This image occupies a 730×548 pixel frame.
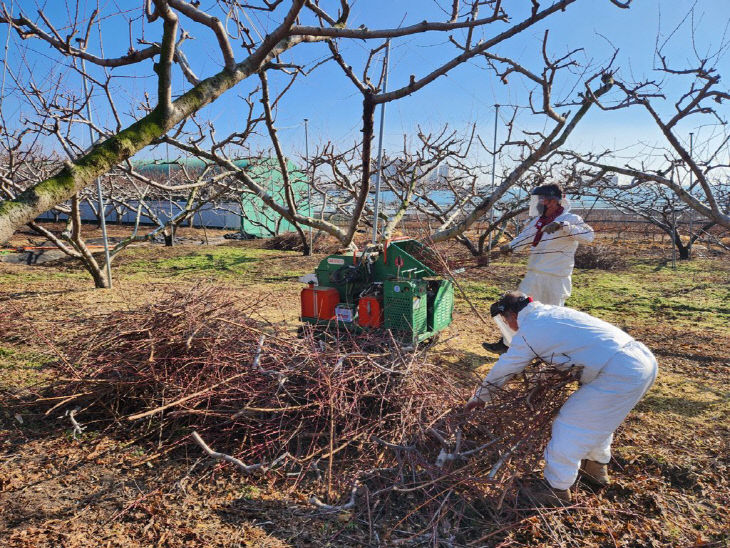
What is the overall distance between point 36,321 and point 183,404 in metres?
3.86

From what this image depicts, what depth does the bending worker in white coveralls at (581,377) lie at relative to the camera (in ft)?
8.48

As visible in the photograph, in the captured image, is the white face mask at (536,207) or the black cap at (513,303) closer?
the black cap at (513,303)

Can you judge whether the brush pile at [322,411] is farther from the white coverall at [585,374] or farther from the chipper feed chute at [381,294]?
the chipper feed chute at [381,294]

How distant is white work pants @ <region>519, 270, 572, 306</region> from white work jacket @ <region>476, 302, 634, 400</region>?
1984 millimetres

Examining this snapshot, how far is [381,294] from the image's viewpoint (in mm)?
4793

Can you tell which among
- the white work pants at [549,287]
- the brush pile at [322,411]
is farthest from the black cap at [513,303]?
the white work pants at [549,287]

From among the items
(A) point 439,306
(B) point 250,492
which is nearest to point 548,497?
(B) point 250,492

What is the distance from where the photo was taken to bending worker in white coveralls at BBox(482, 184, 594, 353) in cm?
449

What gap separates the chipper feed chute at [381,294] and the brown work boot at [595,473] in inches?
72.9

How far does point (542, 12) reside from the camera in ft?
8.60

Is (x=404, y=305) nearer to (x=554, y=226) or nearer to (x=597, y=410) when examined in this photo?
(x=554, y=226)

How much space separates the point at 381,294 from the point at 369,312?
0.29 meters

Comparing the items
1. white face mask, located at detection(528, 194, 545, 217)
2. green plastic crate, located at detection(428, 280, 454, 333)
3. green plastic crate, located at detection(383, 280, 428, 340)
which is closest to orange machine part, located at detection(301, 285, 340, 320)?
green plastic crate, located at detection(383, 280, 428, 340)

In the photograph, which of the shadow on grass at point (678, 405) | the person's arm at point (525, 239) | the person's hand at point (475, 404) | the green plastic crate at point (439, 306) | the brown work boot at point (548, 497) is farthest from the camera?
the green plastic crate at point (439, 306)
